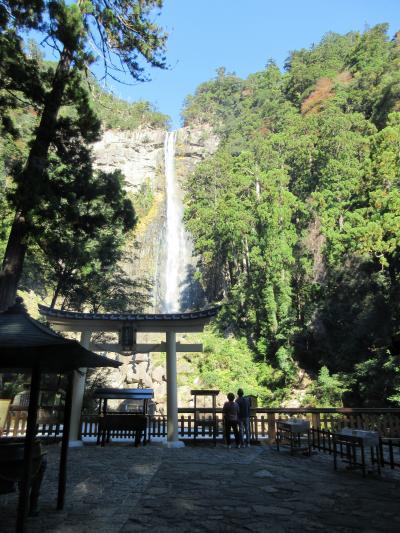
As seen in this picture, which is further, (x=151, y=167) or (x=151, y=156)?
(x=151, y=156)

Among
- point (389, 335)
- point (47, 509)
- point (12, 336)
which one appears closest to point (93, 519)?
point (47, 509)

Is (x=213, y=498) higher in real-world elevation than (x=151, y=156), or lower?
lower

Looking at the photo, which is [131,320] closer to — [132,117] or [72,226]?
[72,226]

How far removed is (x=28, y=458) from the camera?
10.9 feet

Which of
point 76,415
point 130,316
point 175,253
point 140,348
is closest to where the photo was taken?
point 76,415

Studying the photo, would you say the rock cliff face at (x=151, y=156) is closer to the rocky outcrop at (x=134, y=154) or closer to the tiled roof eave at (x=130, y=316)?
the rocky outcrop at (x=134, y=154)

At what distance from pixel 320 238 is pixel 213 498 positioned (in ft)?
69.2

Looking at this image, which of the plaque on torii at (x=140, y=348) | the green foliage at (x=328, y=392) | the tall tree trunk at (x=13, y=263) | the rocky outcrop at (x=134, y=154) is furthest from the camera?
the rocky outcrop at (x=134, y=154)

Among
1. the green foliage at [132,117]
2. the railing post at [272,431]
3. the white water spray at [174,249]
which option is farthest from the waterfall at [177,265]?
the railing post at [272,431]

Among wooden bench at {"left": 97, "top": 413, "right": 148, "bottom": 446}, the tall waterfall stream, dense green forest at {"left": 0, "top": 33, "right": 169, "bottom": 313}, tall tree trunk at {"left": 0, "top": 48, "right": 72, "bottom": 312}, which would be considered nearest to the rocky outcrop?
the tall waterfall stream

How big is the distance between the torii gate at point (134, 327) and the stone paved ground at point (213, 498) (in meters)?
A: 2.62

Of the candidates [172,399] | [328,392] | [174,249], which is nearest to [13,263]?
[172,399]

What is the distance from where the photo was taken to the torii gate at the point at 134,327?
978cm

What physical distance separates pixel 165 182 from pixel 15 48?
32.3 meters
